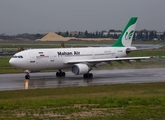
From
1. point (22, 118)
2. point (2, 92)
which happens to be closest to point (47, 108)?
point (22, 118)

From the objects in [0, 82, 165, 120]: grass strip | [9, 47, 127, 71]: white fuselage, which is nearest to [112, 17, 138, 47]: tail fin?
[9, 47, 127, 71]: white fuselage

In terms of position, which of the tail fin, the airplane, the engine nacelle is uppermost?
the tail fin

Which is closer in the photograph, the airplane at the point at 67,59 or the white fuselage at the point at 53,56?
the white fuselage at the point at 53,56

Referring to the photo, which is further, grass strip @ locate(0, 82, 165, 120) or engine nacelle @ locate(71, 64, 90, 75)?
engine nacelle @ locate(71, 64, 90, 75)

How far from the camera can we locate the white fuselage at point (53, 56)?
127ft

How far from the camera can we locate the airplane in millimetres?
38719

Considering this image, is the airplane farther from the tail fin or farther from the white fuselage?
the tail fin

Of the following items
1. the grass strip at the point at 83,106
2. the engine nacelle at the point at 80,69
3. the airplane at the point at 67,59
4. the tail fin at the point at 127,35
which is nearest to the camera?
the grass strip at the point at 83,106

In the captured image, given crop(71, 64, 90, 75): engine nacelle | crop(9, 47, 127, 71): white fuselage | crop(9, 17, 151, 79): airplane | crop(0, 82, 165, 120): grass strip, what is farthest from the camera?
crop(71, 64, 90, 75): engine nacelle

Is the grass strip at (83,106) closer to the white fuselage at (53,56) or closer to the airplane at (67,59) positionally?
the white fuselage at (53,56)

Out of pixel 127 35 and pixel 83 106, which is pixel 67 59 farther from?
pixel 83 106

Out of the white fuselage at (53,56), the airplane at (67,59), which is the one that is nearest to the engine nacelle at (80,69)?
the airplane at (67,59)

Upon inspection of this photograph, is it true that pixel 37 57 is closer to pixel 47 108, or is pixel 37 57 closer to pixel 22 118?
pixel 47 108

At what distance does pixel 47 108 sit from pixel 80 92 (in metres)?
8.37
